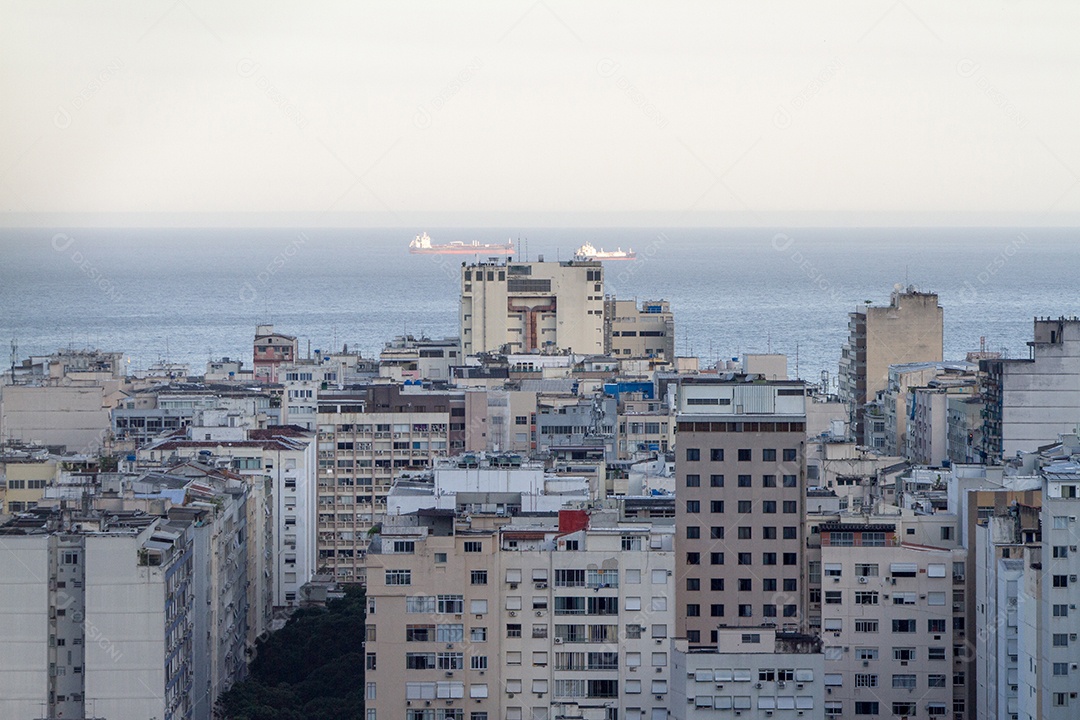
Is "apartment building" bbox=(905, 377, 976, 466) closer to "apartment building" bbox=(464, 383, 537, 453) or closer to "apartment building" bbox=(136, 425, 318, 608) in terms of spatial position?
"apartment building" bbox=(464, 383, 537, 453)

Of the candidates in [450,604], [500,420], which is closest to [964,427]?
[500,420]

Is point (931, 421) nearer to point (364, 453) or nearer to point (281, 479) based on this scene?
point (364, 453)

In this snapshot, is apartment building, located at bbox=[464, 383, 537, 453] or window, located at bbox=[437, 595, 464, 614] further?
apartment building, located at bbox=[464, 383, 537, 453]

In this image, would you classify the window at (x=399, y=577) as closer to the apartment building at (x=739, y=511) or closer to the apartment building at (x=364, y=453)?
the apartment building at (x=739, y=511)

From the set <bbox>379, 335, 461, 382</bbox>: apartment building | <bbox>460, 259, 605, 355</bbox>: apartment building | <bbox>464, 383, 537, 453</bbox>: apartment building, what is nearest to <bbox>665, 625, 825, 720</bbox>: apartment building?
<bbox>464, 383, 537, 453</bbox>: apartment building

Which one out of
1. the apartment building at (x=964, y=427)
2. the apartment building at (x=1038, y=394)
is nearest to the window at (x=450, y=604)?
the apartment building at (x=1038, y=394)
